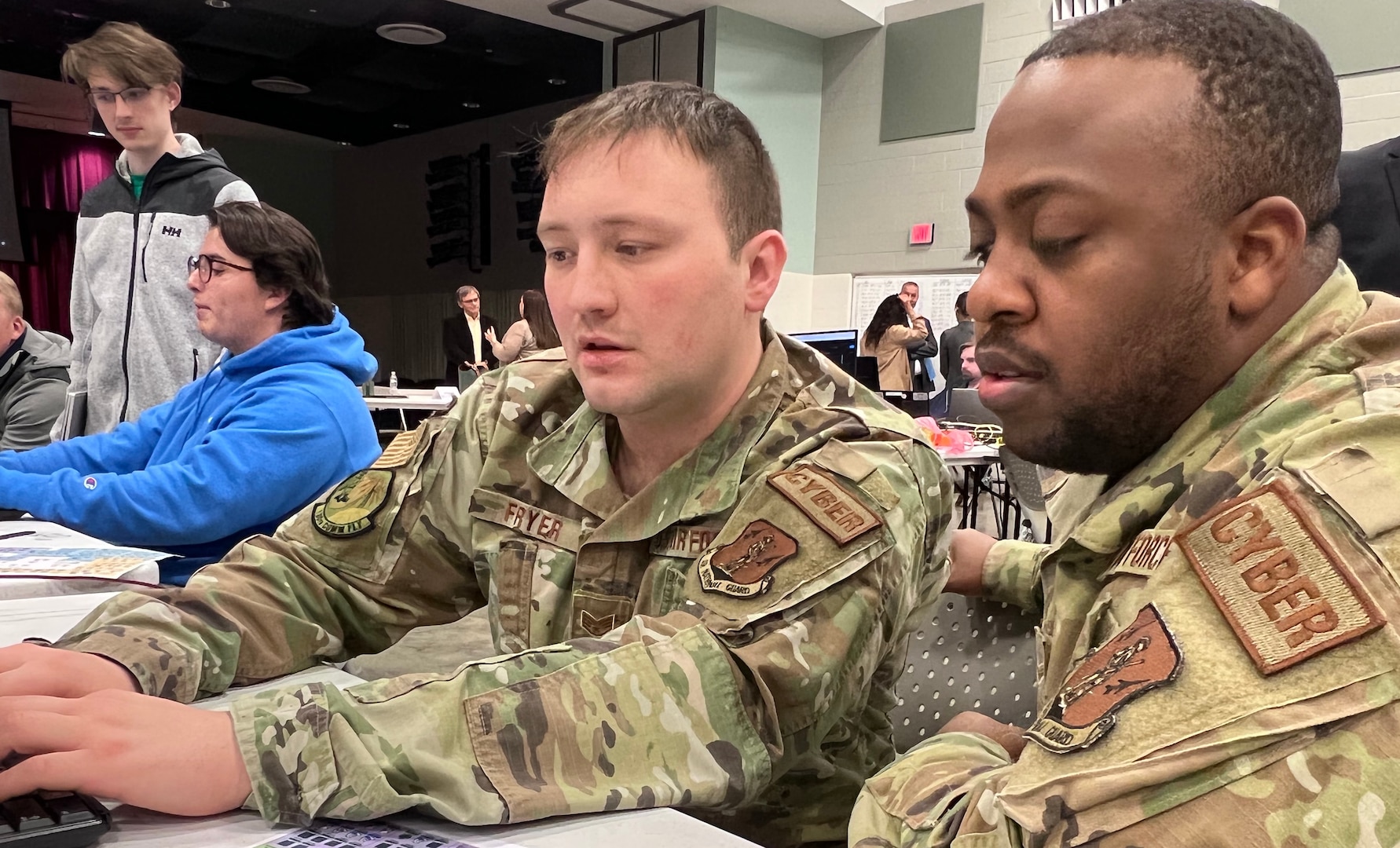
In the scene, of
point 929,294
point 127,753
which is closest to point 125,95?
point 127,753

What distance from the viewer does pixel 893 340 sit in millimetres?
5660

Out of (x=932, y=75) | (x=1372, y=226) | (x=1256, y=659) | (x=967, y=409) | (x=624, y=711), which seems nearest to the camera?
(x=1256, y=659)

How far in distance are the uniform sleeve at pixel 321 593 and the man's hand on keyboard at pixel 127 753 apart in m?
0.18

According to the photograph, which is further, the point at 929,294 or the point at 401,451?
the point at 929,294

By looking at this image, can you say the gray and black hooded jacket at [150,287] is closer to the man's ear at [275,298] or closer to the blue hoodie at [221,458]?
the blue hoodie at [221,458]

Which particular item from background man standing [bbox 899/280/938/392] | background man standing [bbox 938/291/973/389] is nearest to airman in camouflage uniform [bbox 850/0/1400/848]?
background man standing [bbox 899/280/938/392]

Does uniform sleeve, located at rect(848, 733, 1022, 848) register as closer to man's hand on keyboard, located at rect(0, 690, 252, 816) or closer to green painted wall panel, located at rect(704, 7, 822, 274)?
man's hand on keyboard, located at rect(0, 690, 252, 816)

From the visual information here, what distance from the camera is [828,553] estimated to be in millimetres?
817

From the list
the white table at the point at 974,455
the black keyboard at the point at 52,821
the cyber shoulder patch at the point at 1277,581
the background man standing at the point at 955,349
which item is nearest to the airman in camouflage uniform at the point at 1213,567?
the cyber shoulder patch at the point at 1277,581

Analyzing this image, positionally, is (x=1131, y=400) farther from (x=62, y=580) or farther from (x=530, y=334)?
(x=530, y=334)

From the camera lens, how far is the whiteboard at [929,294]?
654cm

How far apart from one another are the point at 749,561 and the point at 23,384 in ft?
9.51

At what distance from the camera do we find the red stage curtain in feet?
32.3

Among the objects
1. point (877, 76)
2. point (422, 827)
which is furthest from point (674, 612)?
point (877, 76)
